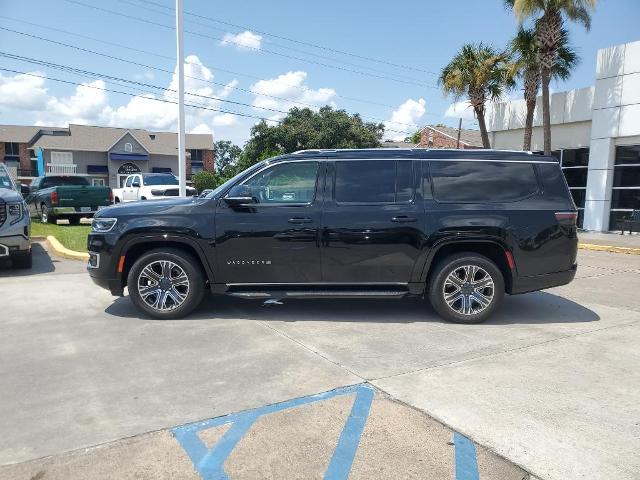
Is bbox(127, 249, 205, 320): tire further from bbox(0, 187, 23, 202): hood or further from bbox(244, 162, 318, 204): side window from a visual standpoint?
bbox(0, 187, 23, 202): hood

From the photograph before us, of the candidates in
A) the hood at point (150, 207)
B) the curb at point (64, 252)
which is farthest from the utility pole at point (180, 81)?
the hood at point (150, 207)

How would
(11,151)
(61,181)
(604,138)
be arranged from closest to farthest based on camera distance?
(604,138), (61,181), (11,151)

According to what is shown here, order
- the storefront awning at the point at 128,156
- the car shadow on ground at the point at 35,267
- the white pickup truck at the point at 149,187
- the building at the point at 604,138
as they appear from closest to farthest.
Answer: the car shadow on ground at the point at 35,267, the building at the point at 604,138, the white pickup truck at the point at 149,187, the storefront awning at the point at 128,156

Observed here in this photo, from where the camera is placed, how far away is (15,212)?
8.45m

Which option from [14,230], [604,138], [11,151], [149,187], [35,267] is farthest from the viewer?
[11,151]

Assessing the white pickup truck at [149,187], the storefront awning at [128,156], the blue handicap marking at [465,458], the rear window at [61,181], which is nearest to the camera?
the blue handicap marking at [465,458]

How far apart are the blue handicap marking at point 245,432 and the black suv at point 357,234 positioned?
6.66 feet

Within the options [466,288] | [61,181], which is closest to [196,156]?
[61,181]

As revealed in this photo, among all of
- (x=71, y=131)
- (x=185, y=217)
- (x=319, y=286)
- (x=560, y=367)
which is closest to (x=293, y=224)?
(x=319, y=286)

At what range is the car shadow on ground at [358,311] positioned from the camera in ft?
19.4

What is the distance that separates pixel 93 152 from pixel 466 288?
194 ft

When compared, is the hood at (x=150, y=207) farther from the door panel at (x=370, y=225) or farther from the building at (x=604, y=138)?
the building at (x=604, y=138)

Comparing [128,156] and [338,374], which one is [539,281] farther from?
[128,156]

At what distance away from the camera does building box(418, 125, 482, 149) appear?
4041 cm
